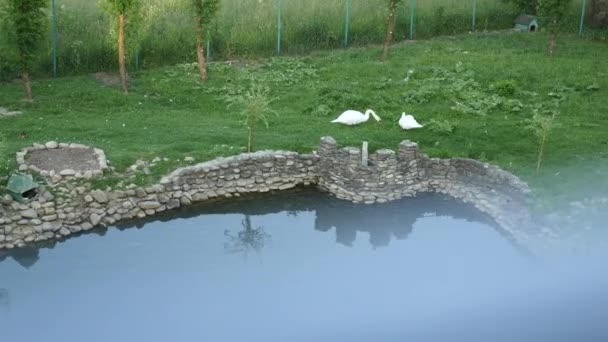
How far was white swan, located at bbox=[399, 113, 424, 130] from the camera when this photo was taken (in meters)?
17.0

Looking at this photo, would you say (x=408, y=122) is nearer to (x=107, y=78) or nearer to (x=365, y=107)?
(x=365, y=107)

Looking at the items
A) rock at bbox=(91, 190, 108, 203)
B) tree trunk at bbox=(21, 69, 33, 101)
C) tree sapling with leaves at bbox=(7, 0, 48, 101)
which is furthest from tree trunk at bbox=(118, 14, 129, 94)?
rock at bbox=(91, 190, 108, 203)

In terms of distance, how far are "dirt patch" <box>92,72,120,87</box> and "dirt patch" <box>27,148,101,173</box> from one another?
483cm

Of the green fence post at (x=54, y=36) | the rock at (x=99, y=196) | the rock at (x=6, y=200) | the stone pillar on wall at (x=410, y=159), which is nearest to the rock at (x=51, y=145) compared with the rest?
the rock at (x=99, y=196)

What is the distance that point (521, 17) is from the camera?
26219mm

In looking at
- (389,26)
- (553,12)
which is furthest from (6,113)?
(553,12)

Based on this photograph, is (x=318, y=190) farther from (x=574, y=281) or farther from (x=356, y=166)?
(x=574, y=281)

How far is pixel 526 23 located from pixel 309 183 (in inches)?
509

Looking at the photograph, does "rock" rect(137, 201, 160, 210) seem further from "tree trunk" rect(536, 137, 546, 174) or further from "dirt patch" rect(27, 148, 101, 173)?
"tree trunk" rect(536, 137, 546, 174)

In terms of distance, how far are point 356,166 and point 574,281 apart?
489 centimetres

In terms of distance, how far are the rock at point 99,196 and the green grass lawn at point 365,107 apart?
2.64 feet

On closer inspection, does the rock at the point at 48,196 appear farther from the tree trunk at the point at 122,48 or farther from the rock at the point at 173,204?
the tree trunk at the point at 122,48

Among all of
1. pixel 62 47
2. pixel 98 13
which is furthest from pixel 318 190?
pixel 98 13

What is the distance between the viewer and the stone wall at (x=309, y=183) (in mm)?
14141
